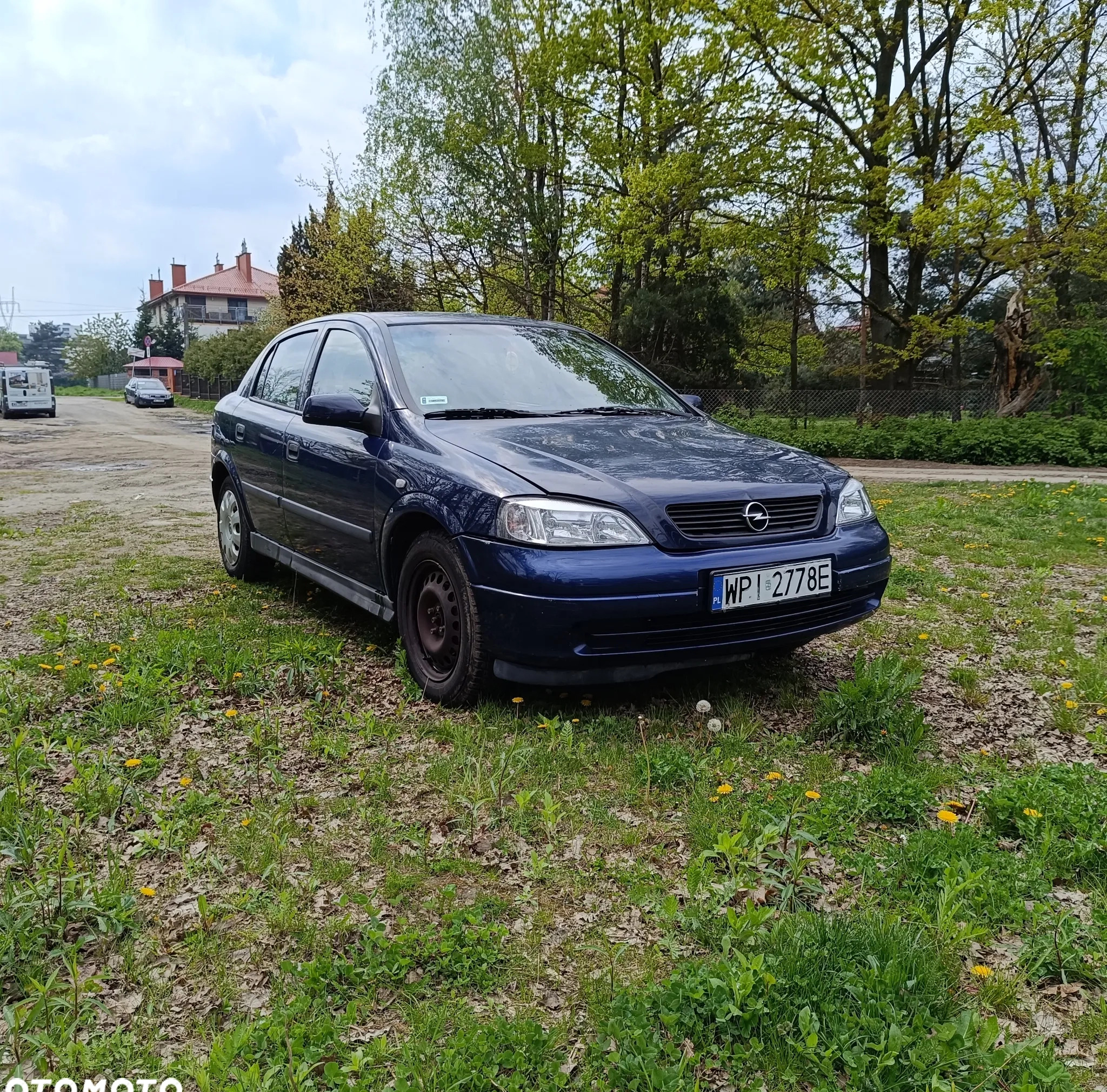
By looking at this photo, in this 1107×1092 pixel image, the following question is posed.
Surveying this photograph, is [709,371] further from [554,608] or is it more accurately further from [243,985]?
[243,985]

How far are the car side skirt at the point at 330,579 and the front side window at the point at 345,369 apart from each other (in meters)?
0.89

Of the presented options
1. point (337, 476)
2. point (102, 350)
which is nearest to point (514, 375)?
point (337, 476)

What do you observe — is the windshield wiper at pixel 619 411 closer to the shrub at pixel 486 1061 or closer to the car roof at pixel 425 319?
the car roof at pixel 425 319

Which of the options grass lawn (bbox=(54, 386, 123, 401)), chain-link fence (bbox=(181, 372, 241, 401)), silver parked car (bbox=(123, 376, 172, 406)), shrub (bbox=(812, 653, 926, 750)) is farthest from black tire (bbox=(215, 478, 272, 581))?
grass lawn (bbox=(54, 386, 123, 401))

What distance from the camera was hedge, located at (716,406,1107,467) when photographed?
48.4ft

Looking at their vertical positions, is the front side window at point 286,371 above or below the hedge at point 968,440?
above

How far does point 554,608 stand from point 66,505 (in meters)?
8.73

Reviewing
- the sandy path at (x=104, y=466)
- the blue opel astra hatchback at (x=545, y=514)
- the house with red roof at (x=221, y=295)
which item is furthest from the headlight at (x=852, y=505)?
the house with red roof at (x=221, y=295)

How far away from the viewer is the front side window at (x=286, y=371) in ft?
17.1

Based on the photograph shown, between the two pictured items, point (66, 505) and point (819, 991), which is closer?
point (819, 991)

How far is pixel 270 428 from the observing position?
17.1 feet

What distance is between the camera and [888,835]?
8.65ft

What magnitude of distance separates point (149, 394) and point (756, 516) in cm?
4535

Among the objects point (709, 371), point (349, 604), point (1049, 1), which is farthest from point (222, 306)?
point (349, 604)
